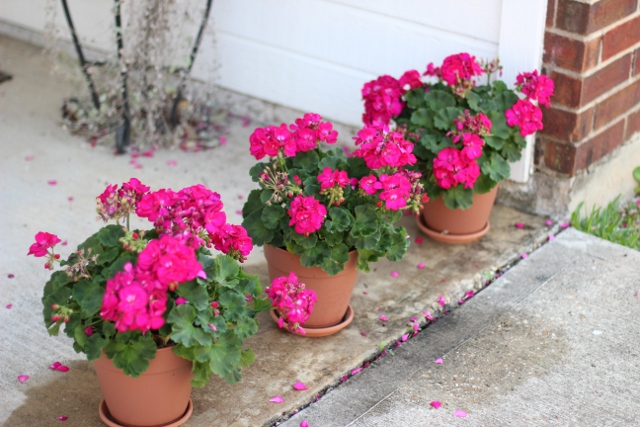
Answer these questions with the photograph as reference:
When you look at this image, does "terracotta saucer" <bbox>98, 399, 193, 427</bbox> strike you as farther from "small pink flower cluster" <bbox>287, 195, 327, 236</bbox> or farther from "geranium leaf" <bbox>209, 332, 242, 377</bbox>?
"small pink flower cluster" <bbox>287, 195, 327, 236</bbox>

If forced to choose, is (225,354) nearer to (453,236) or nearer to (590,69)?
(453,236)

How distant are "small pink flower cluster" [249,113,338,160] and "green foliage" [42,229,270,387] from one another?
16.7 inches

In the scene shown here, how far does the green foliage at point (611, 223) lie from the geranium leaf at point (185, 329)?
1717 millimetres

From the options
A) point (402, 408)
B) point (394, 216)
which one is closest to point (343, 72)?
point (394, 216)

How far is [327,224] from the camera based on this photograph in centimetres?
229

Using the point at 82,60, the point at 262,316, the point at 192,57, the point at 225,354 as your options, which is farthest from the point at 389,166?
the point at 82,60

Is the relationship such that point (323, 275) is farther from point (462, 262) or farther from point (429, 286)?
point (462, 262)

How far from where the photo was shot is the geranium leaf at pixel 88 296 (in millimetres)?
1892

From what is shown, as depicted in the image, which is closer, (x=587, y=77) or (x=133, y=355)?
(x=133, y=355)

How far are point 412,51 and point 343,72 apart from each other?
1.18 ft

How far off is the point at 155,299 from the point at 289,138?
27.9 inches

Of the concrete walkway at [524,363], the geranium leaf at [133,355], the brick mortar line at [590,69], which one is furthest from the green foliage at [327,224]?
the brick mortar line at [590,69]

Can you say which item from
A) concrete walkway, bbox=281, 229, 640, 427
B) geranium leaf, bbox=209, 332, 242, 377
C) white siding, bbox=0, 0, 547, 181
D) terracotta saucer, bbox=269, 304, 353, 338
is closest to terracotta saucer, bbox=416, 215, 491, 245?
concrete walkway, bbox=281, 229, 640, 427

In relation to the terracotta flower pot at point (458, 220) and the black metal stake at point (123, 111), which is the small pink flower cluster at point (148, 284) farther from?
the black metal stake at point (123, 111)
